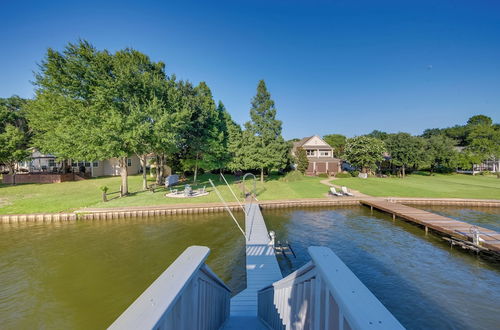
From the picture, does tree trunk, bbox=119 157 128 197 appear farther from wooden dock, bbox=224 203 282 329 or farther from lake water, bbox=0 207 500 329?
wooden dock, bbox=224 203 282 329

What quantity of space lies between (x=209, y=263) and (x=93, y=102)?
17020mm

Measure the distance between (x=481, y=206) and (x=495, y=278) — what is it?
14.5 metres

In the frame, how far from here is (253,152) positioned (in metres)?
28.6

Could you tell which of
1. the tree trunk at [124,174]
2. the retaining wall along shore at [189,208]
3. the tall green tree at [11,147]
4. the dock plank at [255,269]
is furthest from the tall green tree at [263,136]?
the tall green tree at [11,147]

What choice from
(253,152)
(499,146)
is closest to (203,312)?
(253,152)

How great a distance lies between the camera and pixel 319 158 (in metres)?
43.2

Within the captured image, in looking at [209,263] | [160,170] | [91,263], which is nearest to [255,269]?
[209,263]

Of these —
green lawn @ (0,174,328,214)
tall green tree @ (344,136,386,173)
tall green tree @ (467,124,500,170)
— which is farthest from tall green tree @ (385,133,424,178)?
green lawn @ (0,174,328,214)

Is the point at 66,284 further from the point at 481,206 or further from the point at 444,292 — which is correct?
the point at 481,206

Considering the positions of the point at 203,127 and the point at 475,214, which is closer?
the point at 475,214

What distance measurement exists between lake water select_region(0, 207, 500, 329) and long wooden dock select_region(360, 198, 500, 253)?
666 mm

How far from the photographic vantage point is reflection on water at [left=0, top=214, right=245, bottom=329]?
7375 mm

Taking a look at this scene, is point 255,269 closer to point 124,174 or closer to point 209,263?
point 209,263

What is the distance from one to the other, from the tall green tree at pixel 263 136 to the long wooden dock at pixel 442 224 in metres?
12.4
